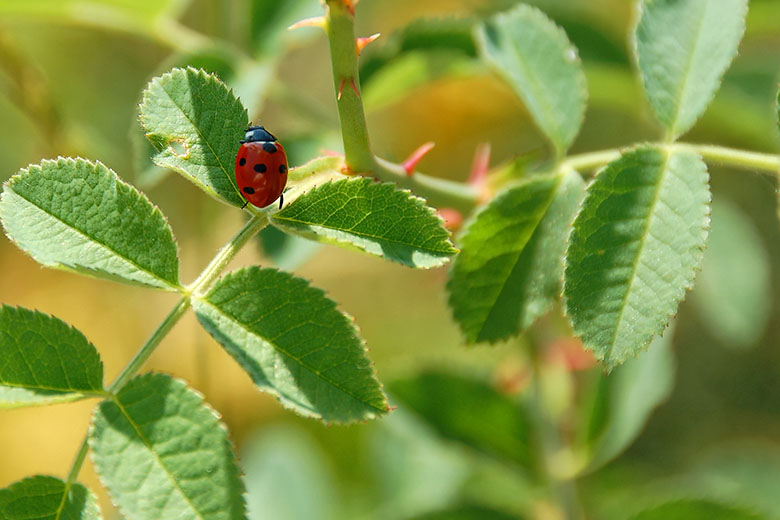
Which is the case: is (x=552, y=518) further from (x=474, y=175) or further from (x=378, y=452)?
(x=474, y=175)

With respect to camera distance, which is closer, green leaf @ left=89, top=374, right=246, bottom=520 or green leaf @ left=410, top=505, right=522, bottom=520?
green leaf @ left=89, top=374, right=246, bottom=520

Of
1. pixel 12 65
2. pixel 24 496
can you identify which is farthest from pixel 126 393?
pixel 12 65

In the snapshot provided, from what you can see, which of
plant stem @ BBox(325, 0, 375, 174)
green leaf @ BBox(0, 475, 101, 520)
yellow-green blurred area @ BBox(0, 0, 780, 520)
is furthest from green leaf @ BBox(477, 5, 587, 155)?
green leaf @ BBox(0, 475, 101, 520)

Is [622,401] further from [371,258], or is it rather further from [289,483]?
[371,258]

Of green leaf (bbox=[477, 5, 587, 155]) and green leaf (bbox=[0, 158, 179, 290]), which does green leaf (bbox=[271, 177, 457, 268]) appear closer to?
green leaf (bbox=[0, 158, 179, 290])

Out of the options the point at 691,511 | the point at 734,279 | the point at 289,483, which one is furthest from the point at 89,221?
the point at 734,279

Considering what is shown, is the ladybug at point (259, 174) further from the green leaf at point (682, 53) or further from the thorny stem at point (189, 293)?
the green leaf at point (682, 53)
